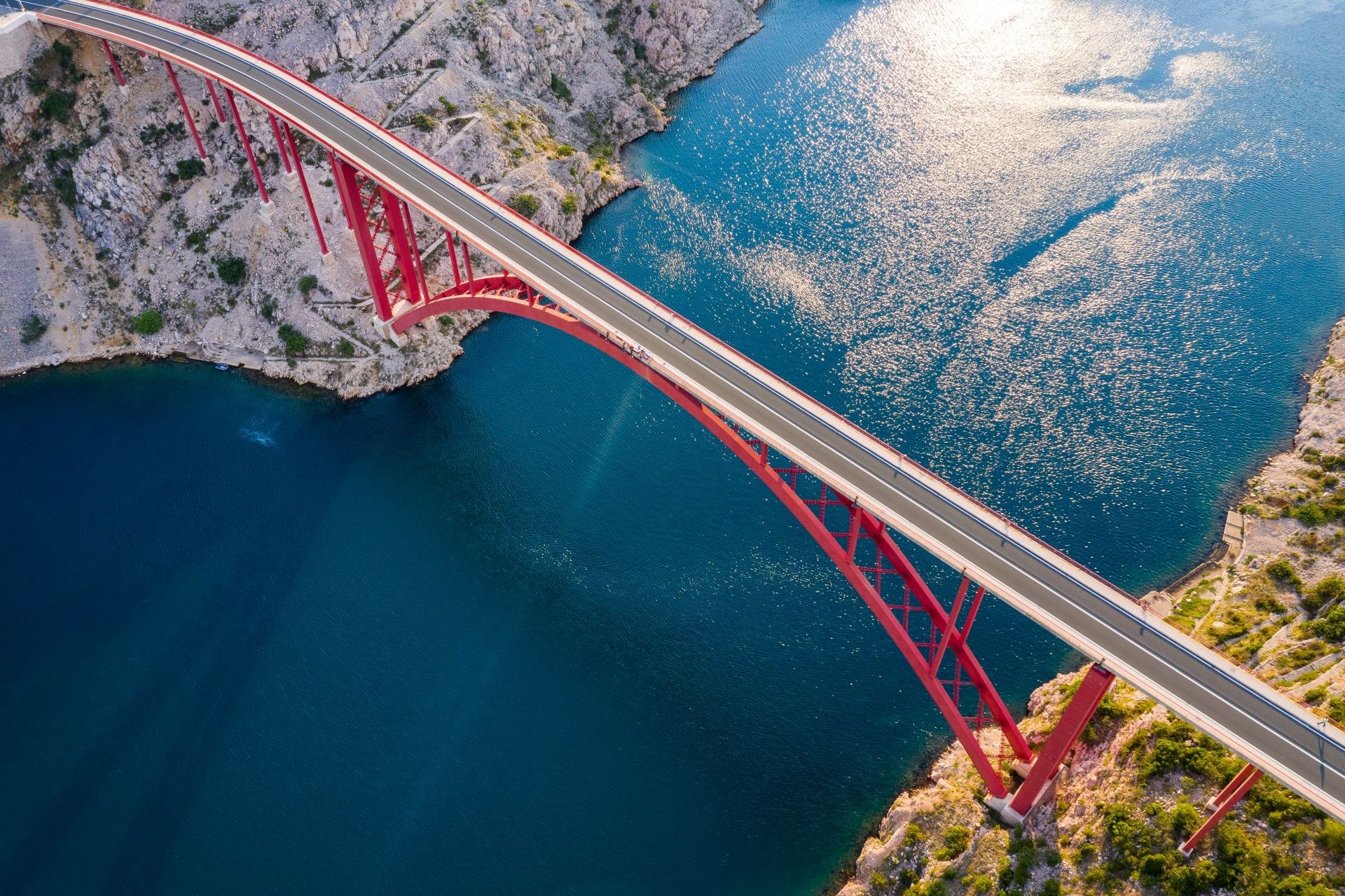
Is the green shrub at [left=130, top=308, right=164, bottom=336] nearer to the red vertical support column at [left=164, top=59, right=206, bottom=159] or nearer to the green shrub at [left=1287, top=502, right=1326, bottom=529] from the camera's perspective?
the red vertical support column at [left=164, top=59, right=206, bottom=159]

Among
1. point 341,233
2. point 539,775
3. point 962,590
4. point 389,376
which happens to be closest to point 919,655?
point 962,590

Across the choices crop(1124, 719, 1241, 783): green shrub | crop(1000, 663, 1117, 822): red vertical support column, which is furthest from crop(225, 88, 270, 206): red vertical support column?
crop(1124, 719, 1241, 783): green shrub

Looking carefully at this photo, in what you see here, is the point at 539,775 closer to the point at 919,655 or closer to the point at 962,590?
the point at 919,655

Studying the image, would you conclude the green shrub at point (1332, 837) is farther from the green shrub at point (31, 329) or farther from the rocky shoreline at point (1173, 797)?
the green shrub at point (31, 329)

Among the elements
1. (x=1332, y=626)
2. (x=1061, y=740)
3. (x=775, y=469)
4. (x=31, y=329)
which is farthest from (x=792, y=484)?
(x=31, y=329)

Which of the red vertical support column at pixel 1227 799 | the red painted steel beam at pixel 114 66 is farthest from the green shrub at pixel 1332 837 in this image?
the red painted steel beam at pixel 114 66

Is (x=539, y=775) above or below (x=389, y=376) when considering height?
below
